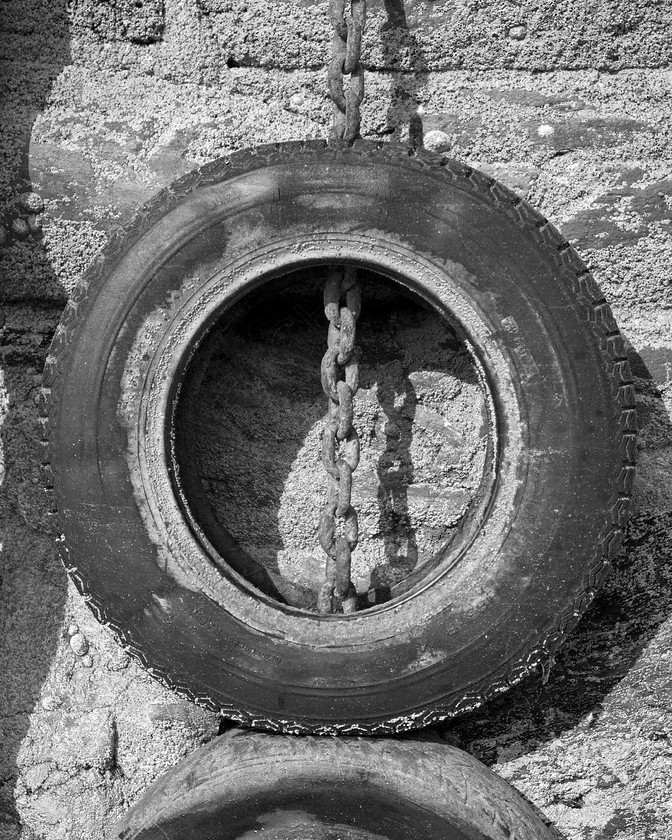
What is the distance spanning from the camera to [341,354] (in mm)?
1090

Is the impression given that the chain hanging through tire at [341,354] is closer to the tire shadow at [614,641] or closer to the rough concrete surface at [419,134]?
the rough concrete surface at [419,134]

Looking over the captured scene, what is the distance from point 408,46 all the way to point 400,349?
0.44 metres

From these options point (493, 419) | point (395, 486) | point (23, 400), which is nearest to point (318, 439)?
point (395, 486)

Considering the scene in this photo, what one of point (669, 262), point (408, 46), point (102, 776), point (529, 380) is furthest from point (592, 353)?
point (102, 776)

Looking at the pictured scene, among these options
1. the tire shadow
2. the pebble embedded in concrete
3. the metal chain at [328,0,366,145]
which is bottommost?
the pebble embedded in concrete

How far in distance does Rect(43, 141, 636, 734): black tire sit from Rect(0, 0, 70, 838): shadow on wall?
0.21 metres

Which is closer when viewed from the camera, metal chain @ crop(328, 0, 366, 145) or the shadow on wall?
metal chain @ crop(328, 0, 366, 145)

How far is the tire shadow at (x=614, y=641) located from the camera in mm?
1236

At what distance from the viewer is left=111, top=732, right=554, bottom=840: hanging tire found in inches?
42.6

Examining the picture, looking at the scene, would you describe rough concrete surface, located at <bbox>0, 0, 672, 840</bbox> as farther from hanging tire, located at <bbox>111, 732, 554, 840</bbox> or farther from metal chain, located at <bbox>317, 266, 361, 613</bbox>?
metal chain, located at <bbox>317, 266, 361, 613</bbox>

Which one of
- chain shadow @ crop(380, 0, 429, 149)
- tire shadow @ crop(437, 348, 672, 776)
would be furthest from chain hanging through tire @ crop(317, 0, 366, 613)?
tire shadow @ crop(437, 348, 672, 776)

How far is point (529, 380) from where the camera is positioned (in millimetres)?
1025

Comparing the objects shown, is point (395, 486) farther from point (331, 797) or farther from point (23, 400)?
point (23, 400)

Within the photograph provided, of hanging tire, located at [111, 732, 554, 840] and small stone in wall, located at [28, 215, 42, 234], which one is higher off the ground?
small stone in wall, located at [28, 215, 42, 234]
